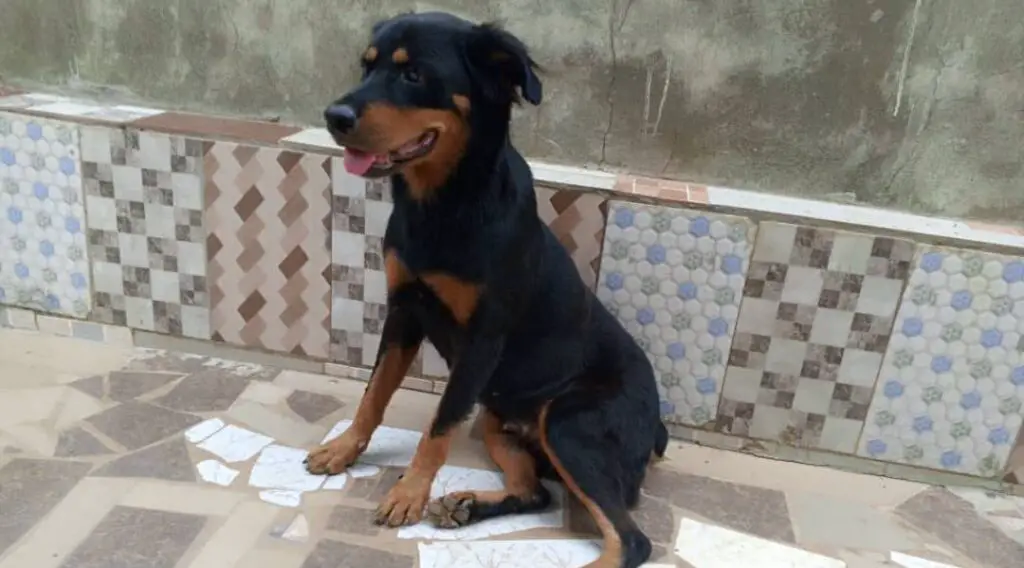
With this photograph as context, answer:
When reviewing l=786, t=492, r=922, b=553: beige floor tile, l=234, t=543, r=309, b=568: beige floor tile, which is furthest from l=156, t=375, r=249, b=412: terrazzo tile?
l=786, t=492, r=922, b=553: beige floor tile

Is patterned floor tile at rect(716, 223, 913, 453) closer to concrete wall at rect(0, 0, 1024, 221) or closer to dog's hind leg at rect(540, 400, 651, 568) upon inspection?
concrete wall at rect(0, 0, 1024, 221)

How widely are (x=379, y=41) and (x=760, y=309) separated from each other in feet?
3.82

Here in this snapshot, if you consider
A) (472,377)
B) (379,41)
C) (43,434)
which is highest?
(379,41)

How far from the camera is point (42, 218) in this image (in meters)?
2.38

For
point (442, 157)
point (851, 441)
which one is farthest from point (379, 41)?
point (851, 441)

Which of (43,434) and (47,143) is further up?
(47,143)

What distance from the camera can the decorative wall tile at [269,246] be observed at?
221 cm

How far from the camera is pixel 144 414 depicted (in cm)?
214

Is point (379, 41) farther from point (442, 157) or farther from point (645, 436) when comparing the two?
point (645, 436)

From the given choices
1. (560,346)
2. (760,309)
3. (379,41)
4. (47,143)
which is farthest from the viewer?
(47,143)

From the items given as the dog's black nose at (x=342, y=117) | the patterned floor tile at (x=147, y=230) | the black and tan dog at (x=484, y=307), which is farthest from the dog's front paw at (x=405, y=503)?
the patterned floor tile at (x=147, y=230)

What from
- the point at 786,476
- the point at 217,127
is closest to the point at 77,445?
the point at 217,127

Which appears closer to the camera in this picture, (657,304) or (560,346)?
(560,346)

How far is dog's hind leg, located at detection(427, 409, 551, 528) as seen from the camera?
1.82 m
